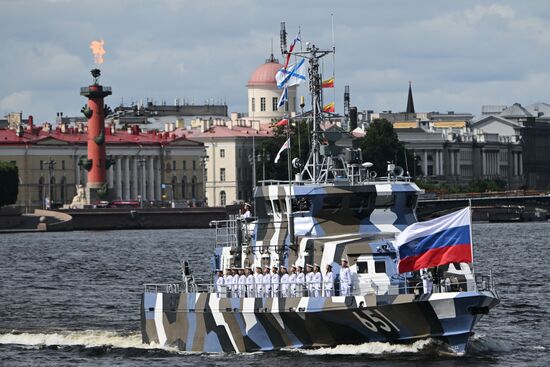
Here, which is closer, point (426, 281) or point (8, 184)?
point (426, 281)

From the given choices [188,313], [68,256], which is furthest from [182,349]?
[68,256]

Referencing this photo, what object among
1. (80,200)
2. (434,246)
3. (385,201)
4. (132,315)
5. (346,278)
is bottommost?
(132,315)

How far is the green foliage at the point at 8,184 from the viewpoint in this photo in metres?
166

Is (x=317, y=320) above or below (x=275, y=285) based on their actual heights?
below

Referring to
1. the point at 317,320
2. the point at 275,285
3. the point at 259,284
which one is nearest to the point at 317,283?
the point at 317,320

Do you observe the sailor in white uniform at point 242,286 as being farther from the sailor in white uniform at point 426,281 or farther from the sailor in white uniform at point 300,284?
the sailor in white uniform at point 426,281

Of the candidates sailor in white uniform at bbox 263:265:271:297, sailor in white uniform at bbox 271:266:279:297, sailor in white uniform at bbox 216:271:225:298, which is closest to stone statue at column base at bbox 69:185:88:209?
sailor in white uniform at bbox 216:271:225:298

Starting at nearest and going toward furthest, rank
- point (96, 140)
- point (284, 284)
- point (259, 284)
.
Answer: point (284, 284) < point (259, 284) < point (96, 140)

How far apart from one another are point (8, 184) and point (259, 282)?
123850mm

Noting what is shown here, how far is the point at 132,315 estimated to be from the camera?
6069 cm

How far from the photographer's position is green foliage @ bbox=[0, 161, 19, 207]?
16612cm

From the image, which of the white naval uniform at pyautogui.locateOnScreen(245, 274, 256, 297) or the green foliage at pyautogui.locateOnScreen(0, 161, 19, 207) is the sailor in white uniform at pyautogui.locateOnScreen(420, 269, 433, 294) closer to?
the white naval uniform at pyautogui.locateOnScreen(245, 274, 256, 297)

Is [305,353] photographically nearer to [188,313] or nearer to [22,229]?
[188,313]

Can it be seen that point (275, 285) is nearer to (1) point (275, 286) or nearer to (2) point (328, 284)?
(1) point (275, 286)
